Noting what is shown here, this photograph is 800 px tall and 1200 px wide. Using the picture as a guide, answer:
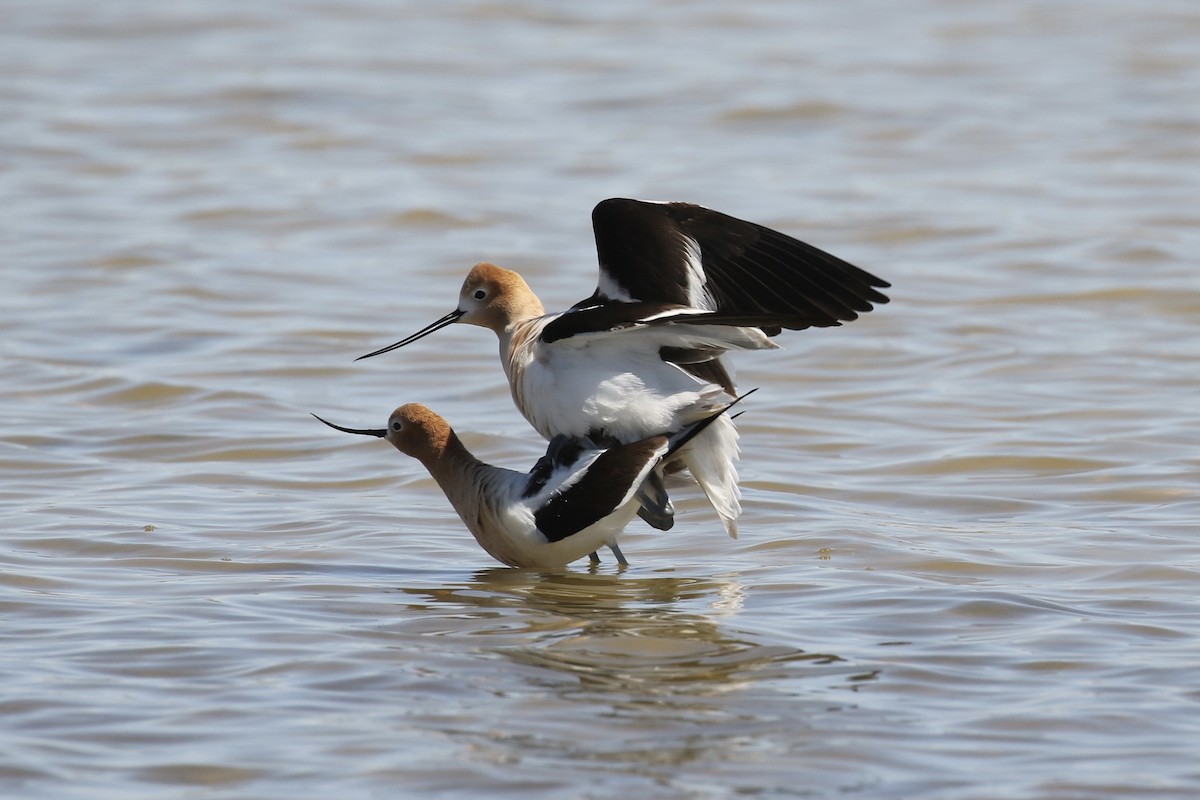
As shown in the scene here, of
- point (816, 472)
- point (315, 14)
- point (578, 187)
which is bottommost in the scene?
point (816, 472)

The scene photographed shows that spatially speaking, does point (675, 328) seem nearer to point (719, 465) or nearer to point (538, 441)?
point (719, 465)

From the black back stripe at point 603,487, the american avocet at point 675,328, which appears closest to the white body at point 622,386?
the american avocet at point 675,328

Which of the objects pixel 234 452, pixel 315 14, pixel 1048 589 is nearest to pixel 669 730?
pixel 1048 589

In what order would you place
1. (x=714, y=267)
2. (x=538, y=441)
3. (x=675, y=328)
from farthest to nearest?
(x=538, y=441), (x=714, y=267), (x=675, y=328)

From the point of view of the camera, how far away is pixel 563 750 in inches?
183

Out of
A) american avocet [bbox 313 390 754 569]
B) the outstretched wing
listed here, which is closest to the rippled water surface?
american avocet [bbox 313 390 754 569]

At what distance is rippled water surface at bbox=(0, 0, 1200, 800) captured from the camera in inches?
190

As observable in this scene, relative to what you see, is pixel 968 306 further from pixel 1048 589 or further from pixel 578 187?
pixel 1048 589

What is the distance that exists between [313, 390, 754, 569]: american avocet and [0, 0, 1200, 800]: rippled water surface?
0.54 ft

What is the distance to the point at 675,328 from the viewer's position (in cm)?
610

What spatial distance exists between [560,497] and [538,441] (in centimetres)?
223

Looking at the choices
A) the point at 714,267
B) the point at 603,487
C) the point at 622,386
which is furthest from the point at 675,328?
the point at 603,487

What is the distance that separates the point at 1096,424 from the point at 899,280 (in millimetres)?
3066

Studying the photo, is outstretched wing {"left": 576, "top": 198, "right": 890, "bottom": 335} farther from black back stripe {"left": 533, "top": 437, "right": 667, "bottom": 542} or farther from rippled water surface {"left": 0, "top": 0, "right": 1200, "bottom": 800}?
rippled water surface {"left": 0, "top": 0, "right": 1200, "bottom": 800}
